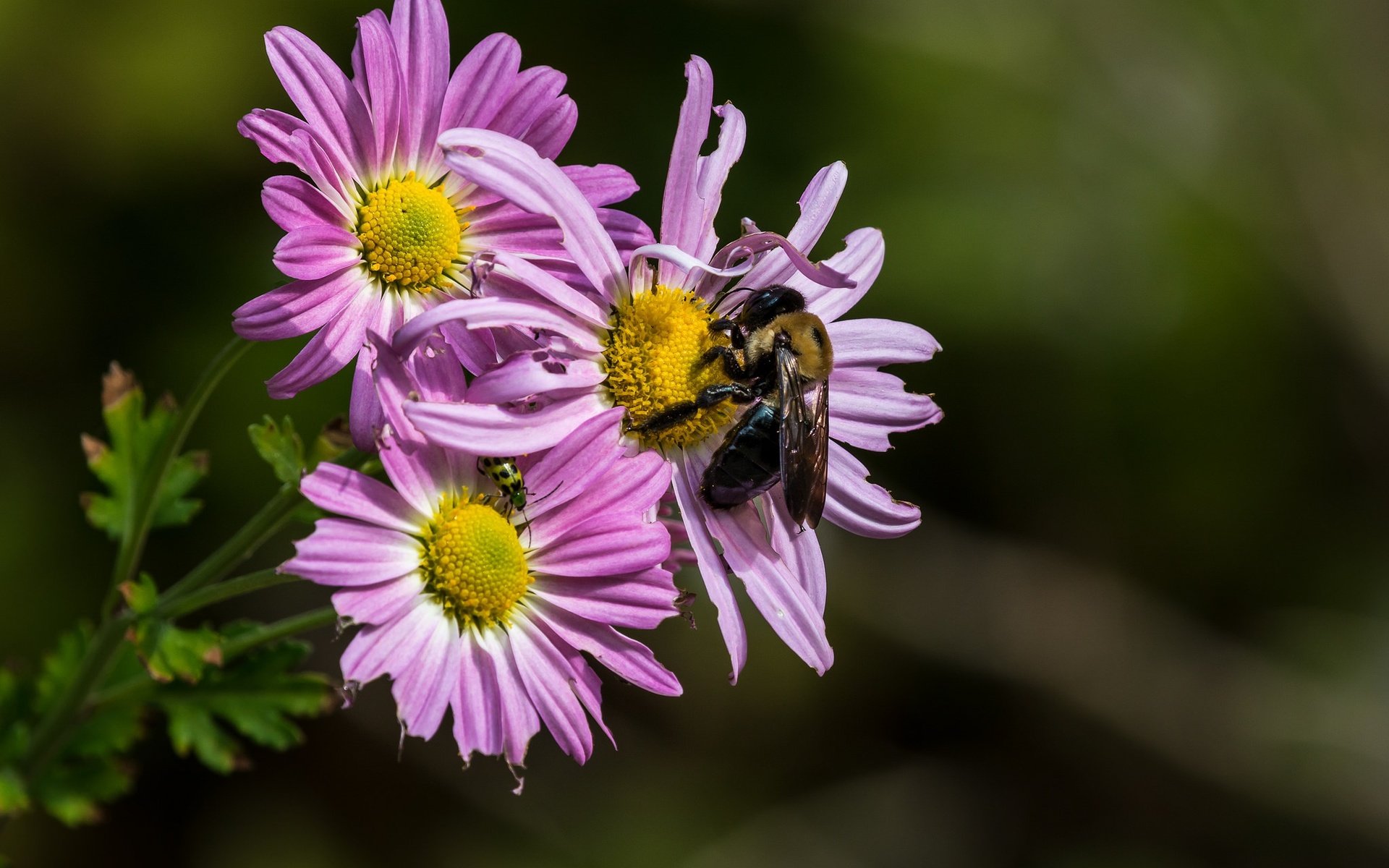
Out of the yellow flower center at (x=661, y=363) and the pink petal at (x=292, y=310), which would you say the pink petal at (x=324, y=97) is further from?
the yellow flower center at (x=661, y=363)

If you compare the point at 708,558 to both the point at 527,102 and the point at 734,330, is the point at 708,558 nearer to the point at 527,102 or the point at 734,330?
the point at 734,330

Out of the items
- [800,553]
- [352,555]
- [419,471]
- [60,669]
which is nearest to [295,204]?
[419,471]

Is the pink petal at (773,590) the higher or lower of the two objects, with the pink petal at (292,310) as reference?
lower

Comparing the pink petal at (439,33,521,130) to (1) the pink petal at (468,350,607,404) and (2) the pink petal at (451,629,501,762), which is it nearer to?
(1) the pink petal at (468,350,607,404)

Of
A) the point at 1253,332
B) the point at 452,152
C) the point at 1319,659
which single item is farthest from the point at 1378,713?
the point at 452,152

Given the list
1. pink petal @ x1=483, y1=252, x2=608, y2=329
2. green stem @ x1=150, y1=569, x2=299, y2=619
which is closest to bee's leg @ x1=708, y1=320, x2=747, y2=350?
pink petal @ x1=483, y1=252, x2=608, y2=329

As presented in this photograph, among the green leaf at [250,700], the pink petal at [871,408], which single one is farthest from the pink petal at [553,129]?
the green leaf at [250,700]
